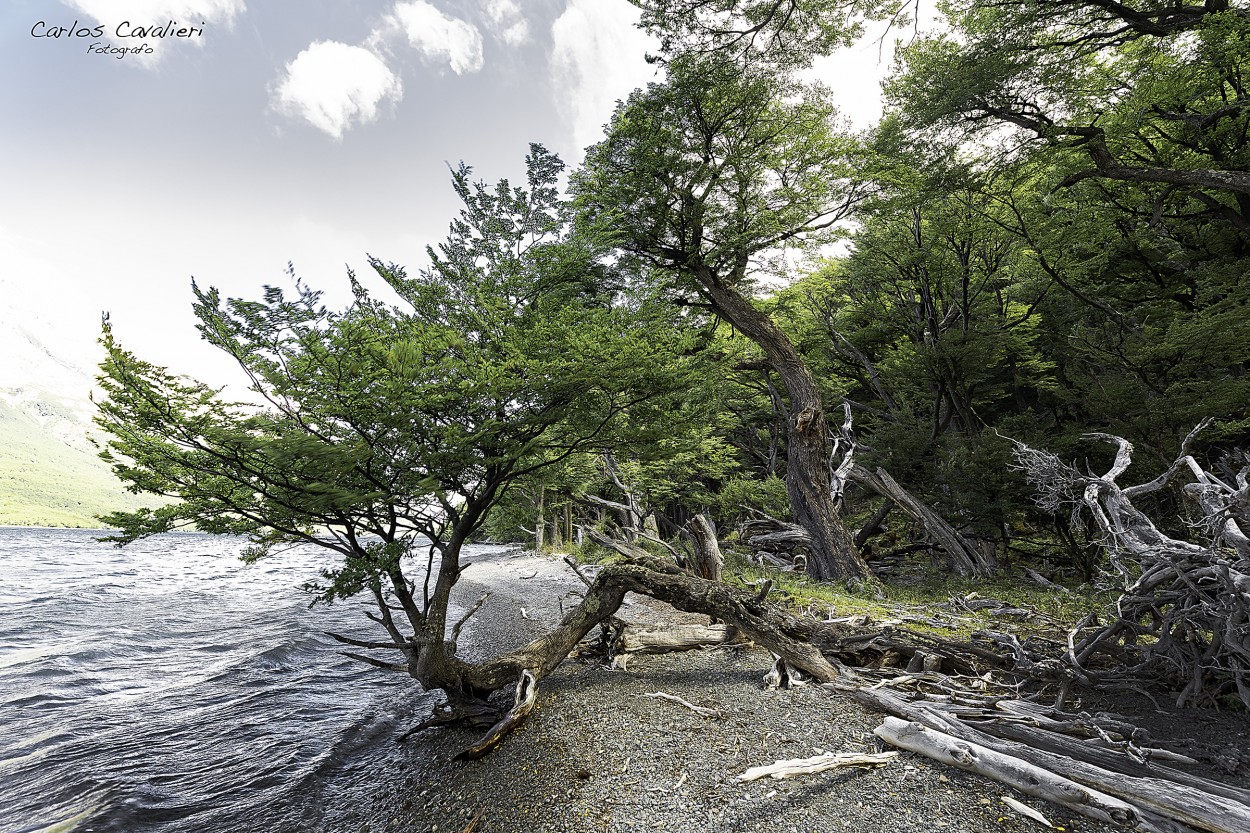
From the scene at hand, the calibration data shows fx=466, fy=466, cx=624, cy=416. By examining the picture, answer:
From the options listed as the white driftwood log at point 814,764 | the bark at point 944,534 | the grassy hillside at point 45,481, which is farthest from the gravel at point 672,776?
the grassy hillside at point 45,481

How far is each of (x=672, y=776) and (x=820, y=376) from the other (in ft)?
57.7

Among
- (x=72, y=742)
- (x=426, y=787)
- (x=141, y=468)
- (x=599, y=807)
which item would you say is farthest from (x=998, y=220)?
(x=72, y=742)

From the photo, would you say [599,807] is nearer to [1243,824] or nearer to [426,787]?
[426,787]

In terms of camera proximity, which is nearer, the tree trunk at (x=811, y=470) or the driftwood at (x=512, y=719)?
the driftwood at (x=512, y=719)

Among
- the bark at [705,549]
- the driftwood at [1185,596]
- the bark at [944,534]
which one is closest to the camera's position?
the driftwood at [1185,596]

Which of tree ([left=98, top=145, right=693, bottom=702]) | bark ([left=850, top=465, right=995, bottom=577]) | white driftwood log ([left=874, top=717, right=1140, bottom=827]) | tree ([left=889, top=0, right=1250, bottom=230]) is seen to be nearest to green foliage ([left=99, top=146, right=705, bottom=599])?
tree ([left=98, top=145, right=693, bottom=702])

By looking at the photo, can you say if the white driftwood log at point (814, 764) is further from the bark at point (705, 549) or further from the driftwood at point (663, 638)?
the bark at point (705, 549)

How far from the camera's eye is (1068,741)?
3.50 meters

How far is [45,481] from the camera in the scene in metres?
113

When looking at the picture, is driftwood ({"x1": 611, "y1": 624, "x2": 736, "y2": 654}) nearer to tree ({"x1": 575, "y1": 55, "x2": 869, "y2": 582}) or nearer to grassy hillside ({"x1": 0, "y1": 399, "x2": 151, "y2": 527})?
tree ({"x1": 575, "y1": 55, "x2": 869, "y2": 582})

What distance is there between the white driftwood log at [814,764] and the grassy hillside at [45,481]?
92.1m

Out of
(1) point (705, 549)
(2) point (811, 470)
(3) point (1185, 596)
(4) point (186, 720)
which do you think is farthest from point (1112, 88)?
(4) point (186, 720)

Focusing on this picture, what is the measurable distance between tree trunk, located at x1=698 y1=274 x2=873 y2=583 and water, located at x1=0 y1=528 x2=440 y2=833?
352 inches

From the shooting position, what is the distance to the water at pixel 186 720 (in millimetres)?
4809
